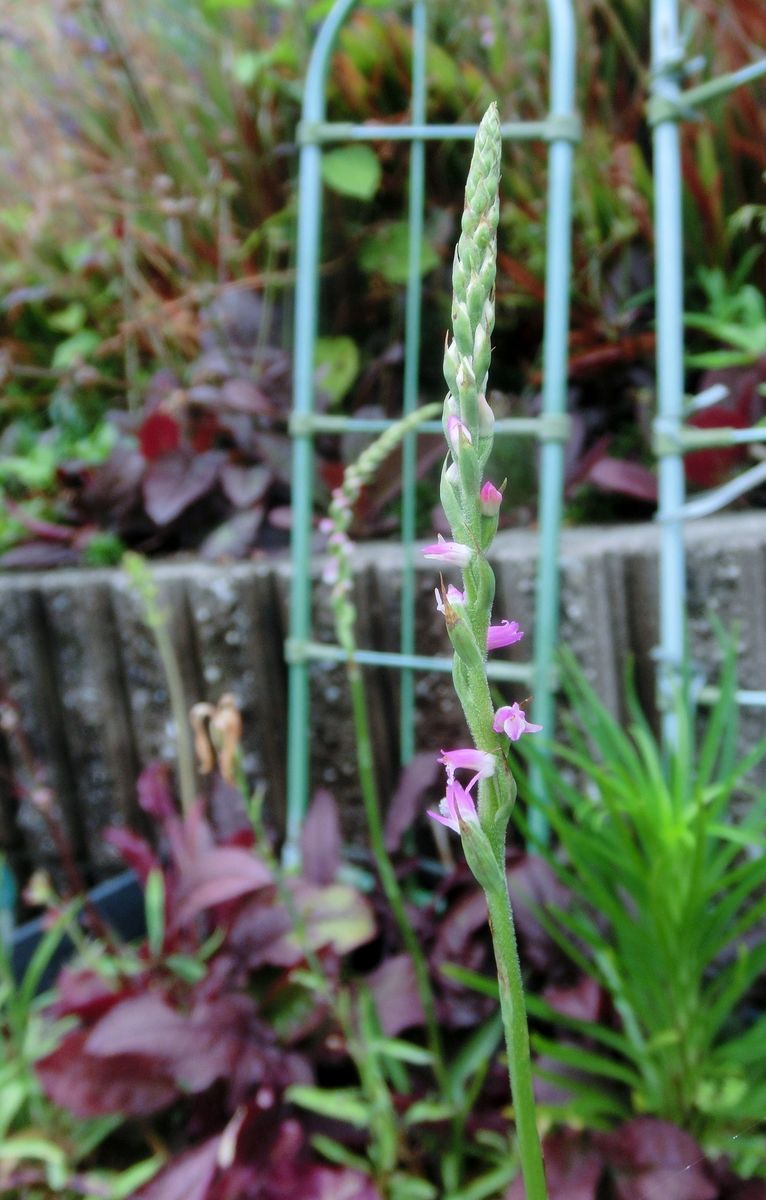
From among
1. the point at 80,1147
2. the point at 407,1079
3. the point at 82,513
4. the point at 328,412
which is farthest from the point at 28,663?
the point at 407,1079

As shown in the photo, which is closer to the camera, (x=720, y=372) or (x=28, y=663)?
(x=720, y=372)

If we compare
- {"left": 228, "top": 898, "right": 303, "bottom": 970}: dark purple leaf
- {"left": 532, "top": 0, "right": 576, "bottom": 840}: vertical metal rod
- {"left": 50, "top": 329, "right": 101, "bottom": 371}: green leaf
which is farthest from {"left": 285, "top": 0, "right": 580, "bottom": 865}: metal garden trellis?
{"left": 50, "top": 329, "right": 101, "bottom": 371}: green leaf

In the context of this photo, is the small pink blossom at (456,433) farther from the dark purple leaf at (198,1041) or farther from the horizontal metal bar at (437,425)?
the horizontal metal bar at (437,425)

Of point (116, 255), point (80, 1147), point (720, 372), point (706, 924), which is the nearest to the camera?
point (706, 924)

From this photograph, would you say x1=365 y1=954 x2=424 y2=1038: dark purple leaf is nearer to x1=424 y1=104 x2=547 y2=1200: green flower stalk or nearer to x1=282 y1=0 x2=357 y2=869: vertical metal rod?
x1=282 y1=0 x2=357 y2=869: vertical metal rod

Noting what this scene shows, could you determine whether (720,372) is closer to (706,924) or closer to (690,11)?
(690,11)

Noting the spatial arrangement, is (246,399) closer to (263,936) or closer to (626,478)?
(626,478)

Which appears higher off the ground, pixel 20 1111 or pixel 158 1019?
pixel 158 1019
